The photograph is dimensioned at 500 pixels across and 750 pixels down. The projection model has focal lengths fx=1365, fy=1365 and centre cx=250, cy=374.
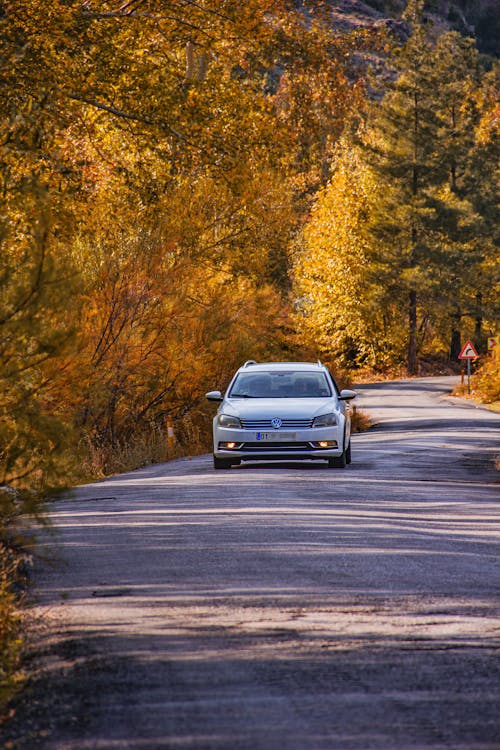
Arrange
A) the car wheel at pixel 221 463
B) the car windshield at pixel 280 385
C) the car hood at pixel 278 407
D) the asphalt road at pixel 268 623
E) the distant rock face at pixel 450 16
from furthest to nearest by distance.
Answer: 1. the distant rock face at pixel 450 16
2. the car windshield at pixel 280 385
3. the car wheel at pixel 221 463
4. the car hood at pixel 278 407
5. the asphalt road at pixel 268 623

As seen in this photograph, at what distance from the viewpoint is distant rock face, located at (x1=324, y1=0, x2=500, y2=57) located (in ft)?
587

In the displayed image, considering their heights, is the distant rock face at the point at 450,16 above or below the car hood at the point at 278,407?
above

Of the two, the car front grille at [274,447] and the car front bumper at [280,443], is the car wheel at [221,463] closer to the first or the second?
the car front bumper at [280,443]

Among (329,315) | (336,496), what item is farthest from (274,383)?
(329,315)

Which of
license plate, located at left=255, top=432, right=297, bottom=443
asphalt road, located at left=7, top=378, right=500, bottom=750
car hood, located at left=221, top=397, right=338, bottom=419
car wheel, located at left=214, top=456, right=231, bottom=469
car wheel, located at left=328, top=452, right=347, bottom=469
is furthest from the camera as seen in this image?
car wheel, located at left=328, top=452, right=347, bottom=469

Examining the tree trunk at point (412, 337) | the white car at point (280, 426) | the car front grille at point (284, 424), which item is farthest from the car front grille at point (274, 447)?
the tree trunk at point (412, 337)

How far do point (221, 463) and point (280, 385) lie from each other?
165 cm

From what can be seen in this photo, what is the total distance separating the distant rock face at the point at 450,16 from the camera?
179000 millimetres

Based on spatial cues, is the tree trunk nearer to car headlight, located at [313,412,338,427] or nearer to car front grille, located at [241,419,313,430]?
car headlight, located at [313,412,338,427]

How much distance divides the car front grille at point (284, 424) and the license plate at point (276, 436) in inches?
3.4

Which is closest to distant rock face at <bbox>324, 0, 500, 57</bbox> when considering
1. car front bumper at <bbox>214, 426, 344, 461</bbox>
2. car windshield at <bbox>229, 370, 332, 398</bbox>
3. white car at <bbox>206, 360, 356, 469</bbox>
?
car windshield at <bbox>229, 370, 332, 398</bbox>

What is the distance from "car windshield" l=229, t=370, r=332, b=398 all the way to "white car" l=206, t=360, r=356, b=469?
16 mm

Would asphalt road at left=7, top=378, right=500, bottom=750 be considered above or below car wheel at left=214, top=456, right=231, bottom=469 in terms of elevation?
above

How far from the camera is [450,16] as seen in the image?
197 m
